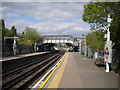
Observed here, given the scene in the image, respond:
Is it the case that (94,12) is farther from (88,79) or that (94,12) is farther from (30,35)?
(30,35)

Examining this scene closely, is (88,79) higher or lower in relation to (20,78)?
higher

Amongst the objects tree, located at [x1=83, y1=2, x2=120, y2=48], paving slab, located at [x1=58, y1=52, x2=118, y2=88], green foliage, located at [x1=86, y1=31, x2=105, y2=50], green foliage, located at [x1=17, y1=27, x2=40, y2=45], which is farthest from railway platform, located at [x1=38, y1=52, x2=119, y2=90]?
green foliage, located at [x1=17, y1=27, x2=40, y2=45]

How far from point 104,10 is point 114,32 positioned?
2.73 metres

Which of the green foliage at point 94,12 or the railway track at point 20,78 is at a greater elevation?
the green foliage at point 94,12

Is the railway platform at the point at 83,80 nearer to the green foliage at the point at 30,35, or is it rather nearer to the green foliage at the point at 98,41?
the green foliage at the point at 98,41

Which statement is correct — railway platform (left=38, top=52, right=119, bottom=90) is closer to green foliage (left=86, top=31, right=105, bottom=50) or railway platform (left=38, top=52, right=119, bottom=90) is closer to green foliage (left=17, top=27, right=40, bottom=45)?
green foliage (left=86, top=31, right=105, bottom=50)

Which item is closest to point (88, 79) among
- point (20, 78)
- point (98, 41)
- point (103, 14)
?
point (20, 78)

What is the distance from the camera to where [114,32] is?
56.1ft

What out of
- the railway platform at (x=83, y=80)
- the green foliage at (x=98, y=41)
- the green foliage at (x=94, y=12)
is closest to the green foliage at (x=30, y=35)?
the green foliage at (x=98, y=41)

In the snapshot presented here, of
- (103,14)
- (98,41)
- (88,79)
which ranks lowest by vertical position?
(88,79)

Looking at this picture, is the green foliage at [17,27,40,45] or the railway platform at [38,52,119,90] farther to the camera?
the green foliage at [17,27,40,45]

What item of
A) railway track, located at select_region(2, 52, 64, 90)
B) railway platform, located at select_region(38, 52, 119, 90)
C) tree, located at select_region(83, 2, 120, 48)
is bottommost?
railway track, located at select_region(2, 52, 64, 90)

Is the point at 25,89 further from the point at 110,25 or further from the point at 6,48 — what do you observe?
the point at 6,48

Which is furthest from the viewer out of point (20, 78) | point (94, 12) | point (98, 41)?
point (98, 41)
